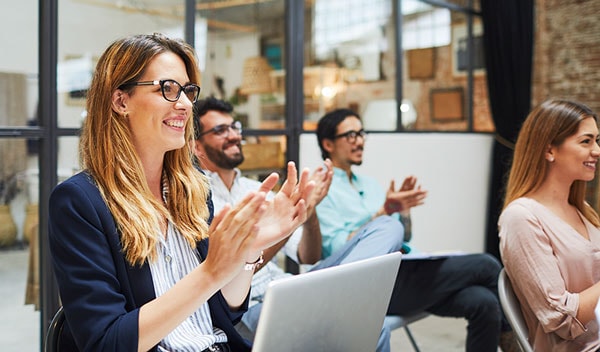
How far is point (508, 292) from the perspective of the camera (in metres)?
1.92

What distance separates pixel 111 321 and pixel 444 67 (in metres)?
4.42

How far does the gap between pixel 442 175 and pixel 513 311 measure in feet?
9.50

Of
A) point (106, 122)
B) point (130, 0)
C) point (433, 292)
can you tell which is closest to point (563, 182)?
point (433, 292)

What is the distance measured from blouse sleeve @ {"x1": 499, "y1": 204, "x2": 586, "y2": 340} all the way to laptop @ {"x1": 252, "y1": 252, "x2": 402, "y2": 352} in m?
0.63

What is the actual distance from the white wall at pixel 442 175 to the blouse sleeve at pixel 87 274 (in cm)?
281

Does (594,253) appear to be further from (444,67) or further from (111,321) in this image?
(444,67)

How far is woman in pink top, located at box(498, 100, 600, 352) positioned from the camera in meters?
1.77

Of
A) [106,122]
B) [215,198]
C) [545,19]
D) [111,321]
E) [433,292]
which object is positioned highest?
[545,19]

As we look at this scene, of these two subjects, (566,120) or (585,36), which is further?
(585,36)

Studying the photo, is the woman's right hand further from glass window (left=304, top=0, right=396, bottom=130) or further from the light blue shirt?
glass window (left=304, top=0, right=396, bottom=130)

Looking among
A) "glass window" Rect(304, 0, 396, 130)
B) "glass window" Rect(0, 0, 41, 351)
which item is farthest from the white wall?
"glass window" Rect(0, 0, 41, 351)

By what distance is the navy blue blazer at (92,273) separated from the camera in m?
1.17

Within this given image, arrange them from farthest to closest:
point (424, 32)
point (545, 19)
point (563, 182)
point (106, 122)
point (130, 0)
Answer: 1. point (545, 19)
2. point (424, 32)
3. point (130, 0)
4. point (563, 182)
5. point (106, 122)

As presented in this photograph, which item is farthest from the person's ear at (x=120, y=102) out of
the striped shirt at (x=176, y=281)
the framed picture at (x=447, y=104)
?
the framed picture at (x=447, y=104)
